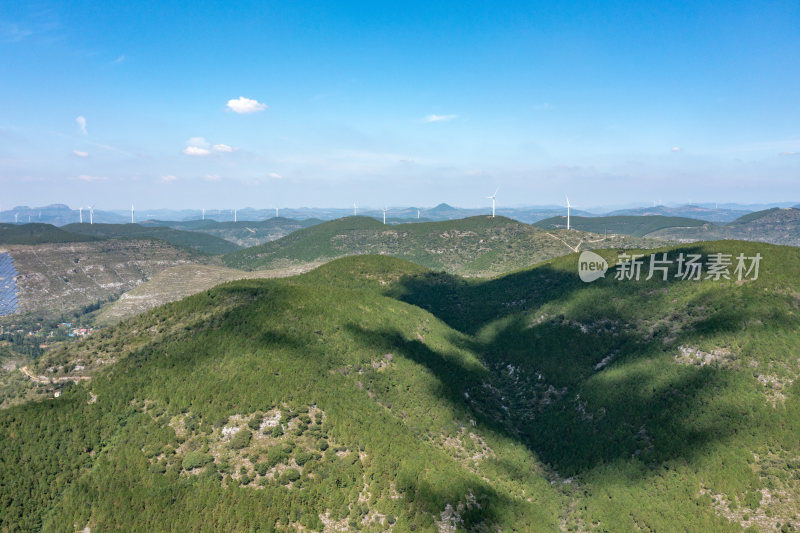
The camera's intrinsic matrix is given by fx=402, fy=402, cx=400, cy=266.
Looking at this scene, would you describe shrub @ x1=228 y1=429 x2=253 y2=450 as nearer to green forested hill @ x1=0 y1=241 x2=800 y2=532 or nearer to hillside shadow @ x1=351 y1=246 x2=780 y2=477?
green forested hill @ x1=0 y1=241 x2=800 y2=532

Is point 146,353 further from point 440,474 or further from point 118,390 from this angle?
point 440,474

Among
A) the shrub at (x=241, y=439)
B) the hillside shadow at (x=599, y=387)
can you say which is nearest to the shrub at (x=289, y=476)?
the shrub at (x=241, y=439)

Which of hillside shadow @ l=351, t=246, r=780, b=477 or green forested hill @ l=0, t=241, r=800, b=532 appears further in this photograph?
hillside shadow @ l=351, t=246, r=780, b=477

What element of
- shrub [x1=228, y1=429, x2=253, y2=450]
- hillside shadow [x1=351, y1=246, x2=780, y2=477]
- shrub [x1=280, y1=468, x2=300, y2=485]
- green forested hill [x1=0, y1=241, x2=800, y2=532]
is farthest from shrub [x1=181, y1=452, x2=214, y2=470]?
hillside shadow [x1=351, y1=246, x2=780, y2=477]

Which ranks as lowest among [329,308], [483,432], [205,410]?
[483,432]

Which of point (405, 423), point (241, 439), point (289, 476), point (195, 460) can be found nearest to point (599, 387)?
point (405, 423)

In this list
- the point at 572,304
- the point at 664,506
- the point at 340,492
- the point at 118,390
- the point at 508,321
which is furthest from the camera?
the point at 508,321

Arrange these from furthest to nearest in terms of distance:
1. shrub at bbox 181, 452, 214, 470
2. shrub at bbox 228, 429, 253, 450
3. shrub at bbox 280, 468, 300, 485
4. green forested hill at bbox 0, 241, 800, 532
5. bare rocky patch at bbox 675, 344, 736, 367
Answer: bare rocky patch at bbox 675, 344, 736, 367, shrub at bbox 228, 429, 253, 450, shrub at bbox 181, 452, 214, 470, shrub at bbox 280, 468, 300, 485, green forested hill at bbox 0, 241, 800, 532

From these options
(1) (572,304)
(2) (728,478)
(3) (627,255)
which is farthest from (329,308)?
(3) (627,255)

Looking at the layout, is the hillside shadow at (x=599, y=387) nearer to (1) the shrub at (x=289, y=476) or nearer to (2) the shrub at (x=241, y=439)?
(2) the shrub at (x=241, y=439)
